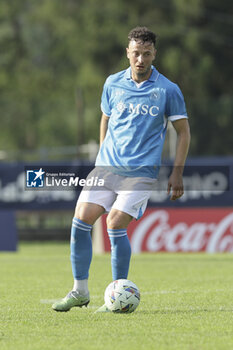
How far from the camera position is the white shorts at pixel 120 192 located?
689cm

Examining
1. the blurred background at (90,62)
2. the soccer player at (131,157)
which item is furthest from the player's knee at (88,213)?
the blurred background at (90,62)

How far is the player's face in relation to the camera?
6852mm

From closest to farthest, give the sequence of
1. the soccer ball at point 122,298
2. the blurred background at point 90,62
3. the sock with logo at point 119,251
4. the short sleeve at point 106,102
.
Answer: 1. the soccer ball at point 122,298
2. the sock with logo at point 119,251
3. the short sleeve at point 106,102
4. the blurred background at point 90,62

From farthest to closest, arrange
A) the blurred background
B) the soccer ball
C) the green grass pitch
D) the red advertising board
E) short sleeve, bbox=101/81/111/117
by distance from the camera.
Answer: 1. the blurred background
2. the red advertising board
3. short sleeve, bbox=101/81/111/117
4. the soccer ball
5. the green grass pitch

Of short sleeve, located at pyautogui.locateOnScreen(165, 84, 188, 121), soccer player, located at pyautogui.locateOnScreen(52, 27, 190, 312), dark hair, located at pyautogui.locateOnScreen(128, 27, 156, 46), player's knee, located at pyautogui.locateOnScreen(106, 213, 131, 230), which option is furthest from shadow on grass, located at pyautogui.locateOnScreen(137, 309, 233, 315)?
dark hair, located at pyautogui.locateOnScreen(128, 27, 156, 46)

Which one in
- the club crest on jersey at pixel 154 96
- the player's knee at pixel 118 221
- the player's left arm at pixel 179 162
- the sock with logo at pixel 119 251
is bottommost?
the sock with logo at pixel 119 251

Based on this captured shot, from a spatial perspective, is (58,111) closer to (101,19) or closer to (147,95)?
(101,19)

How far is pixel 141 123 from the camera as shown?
688 cm

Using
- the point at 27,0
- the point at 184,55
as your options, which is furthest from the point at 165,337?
the point at 27,0

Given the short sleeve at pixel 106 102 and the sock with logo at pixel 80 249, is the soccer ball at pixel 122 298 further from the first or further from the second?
the short sleeve at pixel 106 102

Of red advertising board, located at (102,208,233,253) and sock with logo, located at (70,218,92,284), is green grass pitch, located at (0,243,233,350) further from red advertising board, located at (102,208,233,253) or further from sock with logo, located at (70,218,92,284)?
red advertising board, located at (102,208,233,253)

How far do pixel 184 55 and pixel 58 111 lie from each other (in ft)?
29.7

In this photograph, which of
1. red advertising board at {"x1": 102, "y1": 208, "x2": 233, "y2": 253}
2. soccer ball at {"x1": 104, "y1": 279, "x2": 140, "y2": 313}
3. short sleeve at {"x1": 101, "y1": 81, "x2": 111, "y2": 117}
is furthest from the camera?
red advertising board at {"x1": 102, "y1": 208, "x2": 233, "y2": 253}

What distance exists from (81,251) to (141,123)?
3.81 ft
